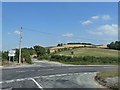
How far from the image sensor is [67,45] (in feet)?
420

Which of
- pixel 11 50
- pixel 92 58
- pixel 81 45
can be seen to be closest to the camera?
pixel 11 50

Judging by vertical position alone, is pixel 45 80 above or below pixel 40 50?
below

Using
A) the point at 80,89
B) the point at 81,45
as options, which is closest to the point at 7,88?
the point at 80,89

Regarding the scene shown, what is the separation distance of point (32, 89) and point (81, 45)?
106121 mm

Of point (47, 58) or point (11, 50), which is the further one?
point (47, 58)

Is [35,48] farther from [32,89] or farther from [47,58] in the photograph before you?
[32,89]

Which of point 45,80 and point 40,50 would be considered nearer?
point 45,80

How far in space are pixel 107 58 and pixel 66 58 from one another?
10.6 meters

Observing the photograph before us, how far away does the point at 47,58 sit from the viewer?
A: 99.6 meters

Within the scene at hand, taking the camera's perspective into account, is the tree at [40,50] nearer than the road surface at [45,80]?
No

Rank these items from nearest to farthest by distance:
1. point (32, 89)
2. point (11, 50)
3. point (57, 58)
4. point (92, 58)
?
point (32, 89)
point (11, 50)
point (92, 58)
point (57, 58)

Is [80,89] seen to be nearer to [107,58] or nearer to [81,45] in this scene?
[107,58]

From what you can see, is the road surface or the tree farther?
the tree

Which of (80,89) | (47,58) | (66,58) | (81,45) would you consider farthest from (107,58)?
(80,89)
